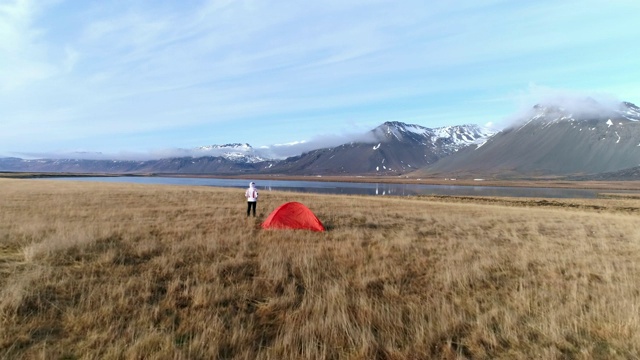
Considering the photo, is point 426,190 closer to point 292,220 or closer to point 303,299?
point 292,220

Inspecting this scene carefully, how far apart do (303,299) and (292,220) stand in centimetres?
819

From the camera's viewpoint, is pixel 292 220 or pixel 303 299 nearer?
pixel 303 299

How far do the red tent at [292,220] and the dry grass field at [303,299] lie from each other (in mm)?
2513

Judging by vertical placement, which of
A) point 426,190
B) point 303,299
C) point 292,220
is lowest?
point 426,190

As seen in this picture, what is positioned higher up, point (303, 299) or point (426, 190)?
point (303, 299)

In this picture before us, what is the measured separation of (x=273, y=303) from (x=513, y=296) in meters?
4.78

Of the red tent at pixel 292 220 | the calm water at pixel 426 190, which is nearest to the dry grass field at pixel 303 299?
the red tent at pixel 292 220

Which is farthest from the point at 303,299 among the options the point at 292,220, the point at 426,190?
the point at 426,190

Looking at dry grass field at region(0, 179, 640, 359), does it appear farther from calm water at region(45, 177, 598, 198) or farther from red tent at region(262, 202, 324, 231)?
calm water at region(45, 177, 598, 198)

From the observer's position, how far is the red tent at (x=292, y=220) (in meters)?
14.5

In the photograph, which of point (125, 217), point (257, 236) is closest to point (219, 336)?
point (257, 236)

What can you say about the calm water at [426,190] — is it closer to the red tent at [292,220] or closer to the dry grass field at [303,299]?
the red tent at [292,220]

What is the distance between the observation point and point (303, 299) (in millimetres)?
6562

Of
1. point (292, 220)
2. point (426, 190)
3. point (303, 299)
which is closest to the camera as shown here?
point (303, 299)
